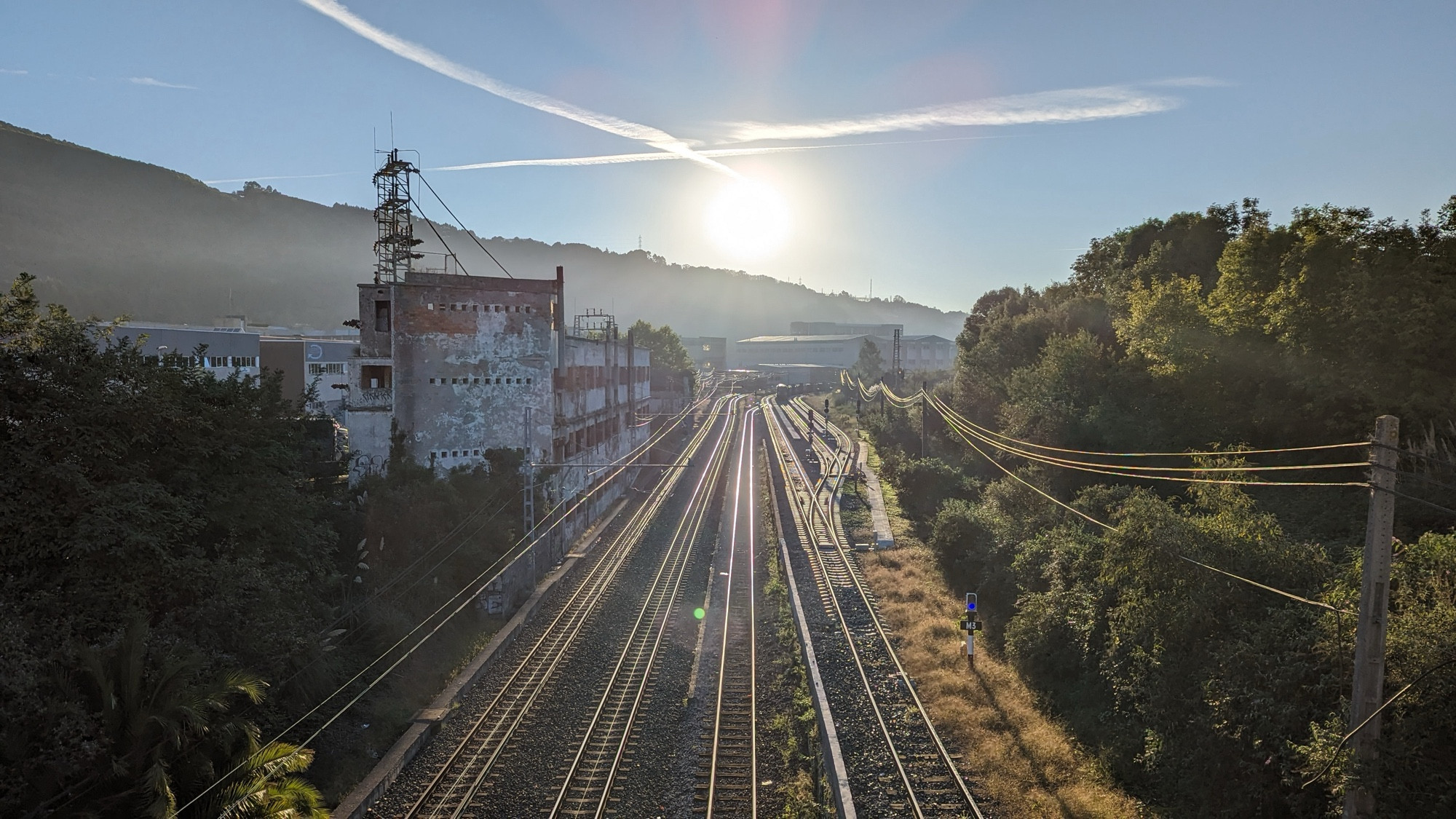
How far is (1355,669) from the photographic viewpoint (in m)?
7.82

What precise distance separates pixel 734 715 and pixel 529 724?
4029 mm

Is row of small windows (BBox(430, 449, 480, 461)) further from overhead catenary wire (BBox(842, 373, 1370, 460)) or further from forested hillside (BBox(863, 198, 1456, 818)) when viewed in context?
overhead catenary wire (BBox(842, 373, 1370, 460))

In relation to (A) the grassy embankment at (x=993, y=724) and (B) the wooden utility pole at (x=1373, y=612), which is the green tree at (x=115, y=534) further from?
(B) the wooden utility pole at (x=1373, y=612)

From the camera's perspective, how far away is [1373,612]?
7.55 m

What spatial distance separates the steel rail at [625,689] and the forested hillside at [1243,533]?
8351mm

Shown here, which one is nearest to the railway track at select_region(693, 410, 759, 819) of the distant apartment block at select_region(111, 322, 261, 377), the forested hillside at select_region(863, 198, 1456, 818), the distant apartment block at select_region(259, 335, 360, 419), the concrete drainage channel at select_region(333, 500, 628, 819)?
the concrete drainage channel at select_region(333, 500, 628, 819)

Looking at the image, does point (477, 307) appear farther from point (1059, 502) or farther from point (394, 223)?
point (1059, 502)

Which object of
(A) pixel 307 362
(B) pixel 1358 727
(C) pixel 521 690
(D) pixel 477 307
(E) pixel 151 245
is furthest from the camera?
(E) pixel 151 245

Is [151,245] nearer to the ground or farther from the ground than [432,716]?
farther from the ground

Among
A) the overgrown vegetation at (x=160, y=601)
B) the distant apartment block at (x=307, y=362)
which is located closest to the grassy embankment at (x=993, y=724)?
the overgrown vegetation at (x=160, y=601)

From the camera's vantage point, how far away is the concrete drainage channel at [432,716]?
11806mm

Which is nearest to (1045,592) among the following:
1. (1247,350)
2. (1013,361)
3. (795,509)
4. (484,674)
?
(1247,350)

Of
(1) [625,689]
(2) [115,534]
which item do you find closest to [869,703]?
(1) [625,689]

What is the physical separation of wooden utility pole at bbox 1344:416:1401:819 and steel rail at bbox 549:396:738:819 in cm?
985
